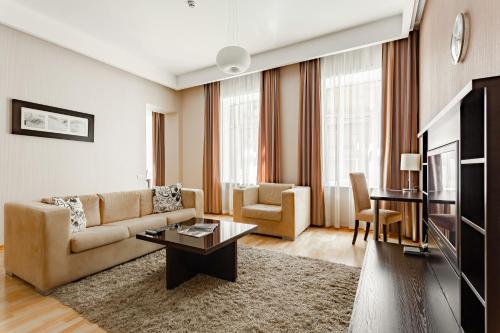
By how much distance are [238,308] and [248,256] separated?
1.01m

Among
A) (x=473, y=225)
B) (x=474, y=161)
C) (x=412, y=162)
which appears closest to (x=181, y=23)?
(x=412, y=162)

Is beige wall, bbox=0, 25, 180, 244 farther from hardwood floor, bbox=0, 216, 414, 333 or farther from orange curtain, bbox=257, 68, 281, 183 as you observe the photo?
orange curtain, bbox=257, 68, 281, 183

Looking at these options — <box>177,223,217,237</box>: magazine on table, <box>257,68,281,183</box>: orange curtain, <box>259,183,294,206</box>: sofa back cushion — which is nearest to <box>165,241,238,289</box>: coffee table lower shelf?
<box>177,223,217,237</box>: magazine on table

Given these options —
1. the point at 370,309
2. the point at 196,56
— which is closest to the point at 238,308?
the point at 370,309

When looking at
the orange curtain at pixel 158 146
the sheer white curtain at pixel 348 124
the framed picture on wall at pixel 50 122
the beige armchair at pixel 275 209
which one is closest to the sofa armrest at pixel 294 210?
the beige armchair at pixel 275 209

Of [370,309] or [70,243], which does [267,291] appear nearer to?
[370,309]

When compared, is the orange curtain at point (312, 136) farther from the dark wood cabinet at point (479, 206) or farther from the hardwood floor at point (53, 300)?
the dark wood cabinet at point (479, 206)

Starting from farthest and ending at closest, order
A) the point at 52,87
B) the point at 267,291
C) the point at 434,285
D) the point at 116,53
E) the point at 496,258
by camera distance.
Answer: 1. the point at 116,53
2. the point at 52,87
3. the point at 267,291
4. the point at 434,285
5. the point at 496,258

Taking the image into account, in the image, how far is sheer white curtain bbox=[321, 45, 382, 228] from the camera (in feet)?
12.7

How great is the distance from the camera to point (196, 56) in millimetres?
4703

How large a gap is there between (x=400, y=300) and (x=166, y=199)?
2991mm

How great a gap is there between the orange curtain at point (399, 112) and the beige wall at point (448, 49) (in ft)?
0.77

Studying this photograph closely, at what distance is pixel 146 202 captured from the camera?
136 inches

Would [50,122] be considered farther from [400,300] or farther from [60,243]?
[400,300]
